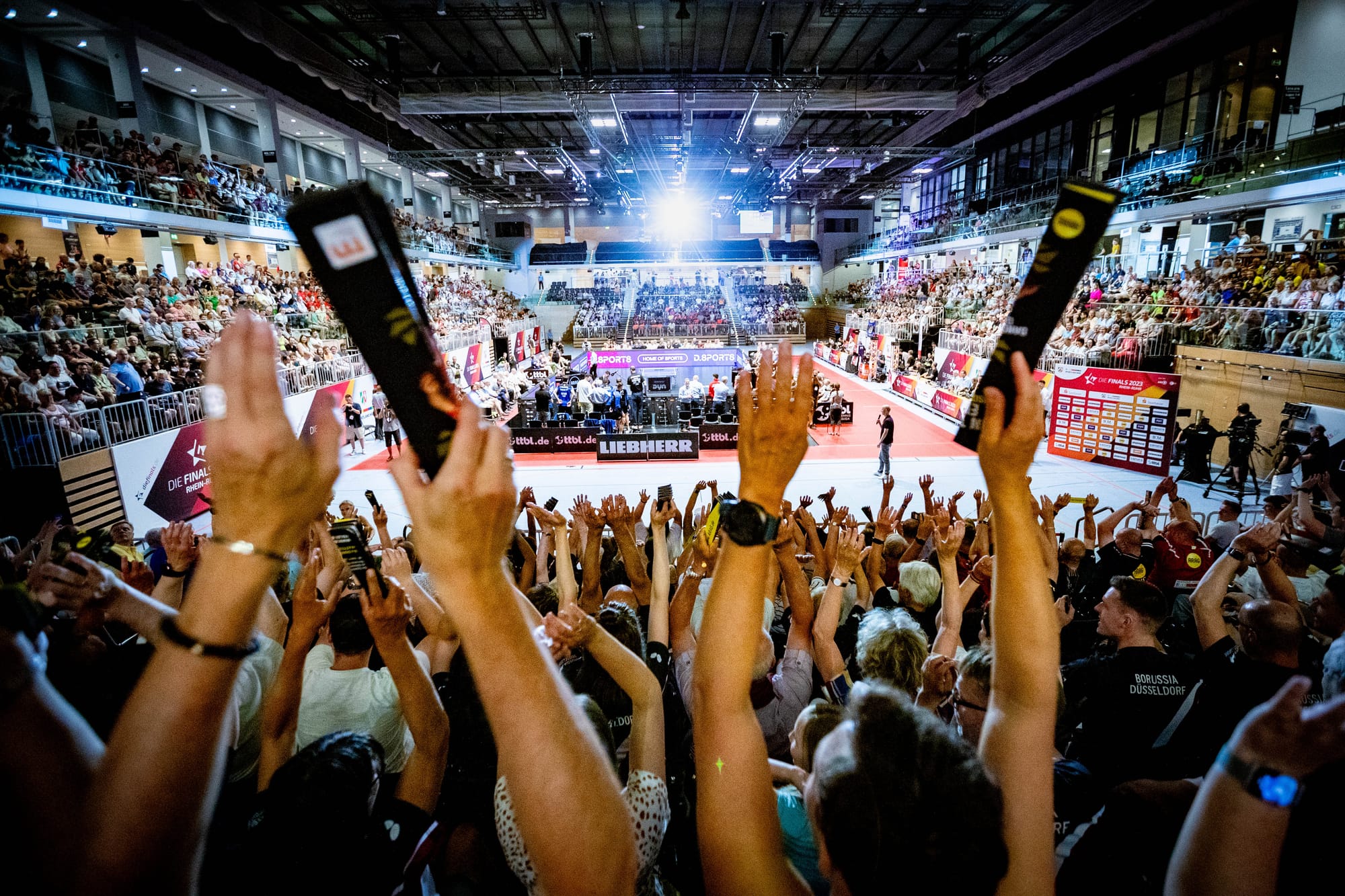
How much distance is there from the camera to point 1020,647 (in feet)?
4.28

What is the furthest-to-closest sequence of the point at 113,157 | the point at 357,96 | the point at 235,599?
1. the point at 357,96
2. the point at 113,157
3. the point at 235,599

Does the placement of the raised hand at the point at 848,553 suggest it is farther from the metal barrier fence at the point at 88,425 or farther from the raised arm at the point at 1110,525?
the metal barrier fence at the point at 88,425

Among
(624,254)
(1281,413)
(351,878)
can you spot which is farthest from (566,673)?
(624,254)

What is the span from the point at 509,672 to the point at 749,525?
0.50 m

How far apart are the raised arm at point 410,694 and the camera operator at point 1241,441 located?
1327cm

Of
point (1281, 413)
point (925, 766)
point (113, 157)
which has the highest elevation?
point (113, 157)

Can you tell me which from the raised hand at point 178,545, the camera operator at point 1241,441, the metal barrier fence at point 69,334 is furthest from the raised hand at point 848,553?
the metal barrier fence at point 69,334

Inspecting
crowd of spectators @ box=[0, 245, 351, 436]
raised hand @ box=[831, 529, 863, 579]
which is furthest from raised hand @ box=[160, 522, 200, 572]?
crowd of spectators @ box=[0, 245, 351, 436]

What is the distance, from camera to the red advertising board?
11.7m

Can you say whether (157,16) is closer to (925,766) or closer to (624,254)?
(925,766)

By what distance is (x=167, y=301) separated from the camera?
43.8ft

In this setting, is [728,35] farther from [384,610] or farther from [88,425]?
[384,610]

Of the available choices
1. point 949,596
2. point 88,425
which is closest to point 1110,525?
point 949,596

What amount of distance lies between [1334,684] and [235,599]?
111 inches
